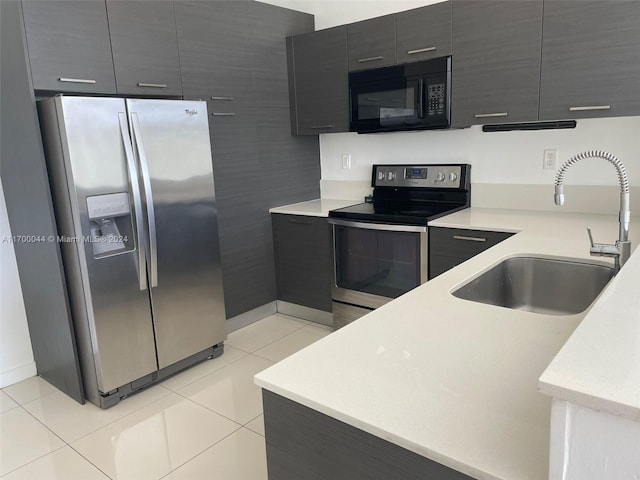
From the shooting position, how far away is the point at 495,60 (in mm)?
2527

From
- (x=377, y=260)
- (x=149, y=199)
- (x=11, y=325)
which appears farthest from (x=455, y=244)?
(x=11, y=325)

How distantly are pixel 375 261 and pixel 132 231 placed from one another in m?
1.44

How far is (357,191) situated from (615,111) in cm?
180

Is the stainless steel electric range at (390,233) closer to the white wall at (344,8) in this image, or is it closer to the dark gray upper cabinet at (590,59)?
the dark gray upper cabinet at (590,59)

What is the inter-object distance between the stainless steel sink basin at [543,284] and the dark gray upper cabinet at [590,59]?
102 cm

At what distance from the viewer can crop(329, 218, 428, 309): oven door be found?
2.73m

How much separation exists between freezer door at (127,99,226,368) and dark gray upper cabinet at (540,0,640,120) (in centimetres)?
190

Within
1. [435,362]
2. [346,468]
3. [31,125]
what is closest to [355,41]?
[31,125]

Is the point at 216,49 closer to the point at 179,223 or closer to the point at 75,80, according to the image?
the point at 75,80

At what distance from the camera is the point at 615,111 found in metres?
2.23

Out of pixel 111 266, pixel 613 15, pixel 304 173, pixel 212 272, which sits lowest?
pixel 212 272

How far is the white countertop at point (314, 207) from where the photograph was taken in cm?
322

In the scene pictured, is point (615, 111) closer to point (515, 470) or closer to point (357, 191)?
point (357, 191)

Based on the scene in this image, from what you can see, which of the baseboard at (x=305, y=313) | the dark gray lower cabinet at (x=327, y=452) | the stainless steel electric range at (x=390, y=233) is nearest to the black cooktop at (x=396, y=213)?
the stainless steel electric range at (x=390, y=233)
